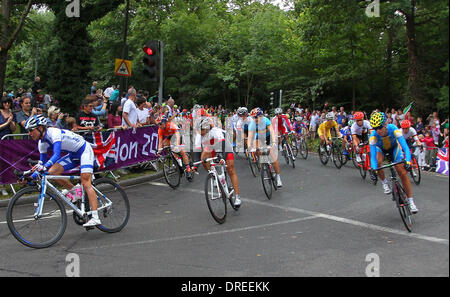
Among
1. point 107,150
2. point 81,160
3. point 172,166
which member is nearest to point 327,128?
point 172,166

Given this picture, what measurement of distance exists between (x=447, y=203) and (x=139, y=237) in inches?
233

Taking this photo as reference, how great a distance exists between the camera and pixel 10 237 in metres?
7.38

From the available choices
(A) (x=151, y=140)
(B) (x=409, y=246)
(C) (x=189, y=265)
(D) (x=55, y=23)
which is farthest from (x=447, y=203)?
(D) (x=55, y=23)

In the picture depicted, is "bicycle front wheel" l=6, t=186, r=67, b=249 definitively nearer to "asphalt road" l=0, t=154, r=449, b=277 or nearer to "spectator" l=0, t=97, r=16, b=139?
"asphalt road" l=0, t=154, r=449, b=277

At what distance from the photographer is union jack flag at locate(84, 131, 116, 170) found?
11633 millimetres

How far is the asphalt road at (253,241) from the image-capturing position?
5.41 meters

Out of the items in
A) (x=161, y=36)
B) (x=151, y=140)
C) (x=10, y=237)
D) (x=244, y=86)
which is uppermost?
(x=161, y=36)

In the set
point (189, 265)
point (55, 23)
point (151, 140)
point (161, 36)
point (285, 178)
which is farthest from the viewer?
point (161, 36)

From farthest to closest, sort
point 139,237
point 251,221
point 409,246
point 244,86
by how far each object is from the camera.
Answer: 1. point 244,86
2. point 251,221
3. point 139,237
4. point 409,246

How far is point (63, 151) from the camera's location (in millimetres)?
7324

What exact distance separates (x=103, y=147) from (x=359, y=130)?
7.09 meters

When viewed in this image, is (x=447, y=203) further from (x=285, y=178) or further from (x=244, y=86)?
(x=244, y=86)

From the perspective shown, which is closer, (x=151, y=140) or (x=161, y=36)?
(x=151, y=140)

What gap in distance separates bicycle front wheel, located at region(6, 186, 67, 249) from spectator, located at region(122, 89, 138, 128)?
6122mm
